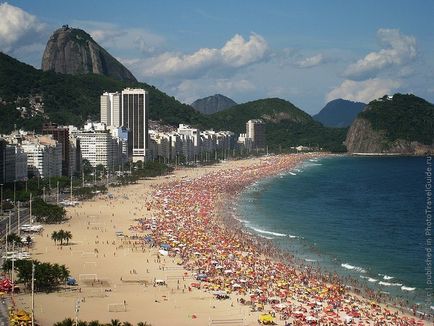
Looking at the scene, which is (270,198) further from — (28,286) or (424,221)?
(28,286)

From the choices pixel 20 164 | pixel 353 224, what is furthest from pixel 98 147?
pixel 353 224

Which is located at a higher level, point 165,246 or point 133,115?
point 133,115

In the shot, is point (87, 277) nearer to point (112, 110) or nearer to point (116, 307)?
point (116, 307)

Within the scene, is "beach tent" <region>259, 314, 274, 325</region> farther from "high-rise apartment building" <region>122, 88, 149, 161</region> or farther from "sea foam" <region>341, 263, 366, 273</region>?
"high-rise apartment building" <region>122, 88, 149, 161</region>

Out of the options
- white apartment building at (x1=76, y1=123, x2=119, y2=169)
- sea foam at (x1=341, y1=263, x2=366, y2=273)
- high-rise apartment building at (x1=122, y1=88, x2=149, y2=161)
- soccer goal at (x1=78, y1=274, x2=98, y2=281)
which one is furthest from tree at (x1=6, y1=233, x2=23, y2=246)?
high-rise apartment building at (x1=122, y1=88, x2=149, y2=161)

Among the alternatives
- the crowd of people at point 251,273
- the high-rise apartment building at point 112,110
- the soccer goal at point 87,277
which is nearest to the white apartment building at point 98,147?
the high-rise apartment building at point 112,110

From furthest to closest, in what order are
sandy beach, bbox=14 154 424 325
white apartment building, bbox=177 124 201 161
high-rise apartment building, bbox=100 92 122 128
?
white apartment building, bbox=177 124 201 161, high-rise apartment building, bbox=100 92 122 128, sandy beach, bbox=14 154 424 325
